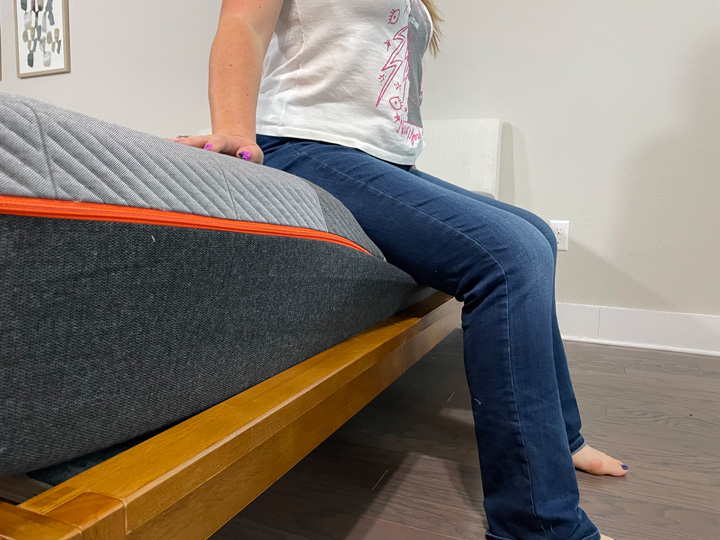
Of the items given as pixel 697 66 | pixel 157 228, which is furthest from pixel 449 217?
pixel 697 66

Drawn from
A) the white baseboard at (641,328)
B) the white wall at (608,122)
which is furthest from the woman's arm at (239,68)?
the white baseboard at (641,328)

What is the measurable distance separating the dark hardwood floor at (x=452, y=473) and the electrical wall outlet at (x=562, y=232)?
23.5 inches

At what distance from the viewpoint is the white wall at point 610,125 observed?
169 cm

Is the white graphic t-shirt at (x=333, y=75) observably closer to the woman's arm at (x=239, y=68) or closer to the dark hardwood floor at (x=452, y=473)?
the woman's arm at (x=239, y=68)

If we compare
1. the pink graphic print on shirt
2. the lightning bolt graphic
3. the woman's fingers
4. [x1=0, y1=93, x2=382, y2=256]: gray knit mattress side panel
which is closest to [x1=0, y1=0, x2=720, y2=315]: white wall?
the pink graphic print on shirt

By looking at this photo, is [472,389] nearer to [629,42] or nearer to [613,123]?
[613,123]

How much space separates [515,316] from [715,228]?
1.44m

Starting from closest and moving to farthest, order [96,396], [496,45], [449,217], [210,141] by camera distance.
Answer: [96,396] < [210,141] < [449,217] < [496,45]

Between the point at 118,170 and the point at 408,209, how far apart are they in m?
0.42

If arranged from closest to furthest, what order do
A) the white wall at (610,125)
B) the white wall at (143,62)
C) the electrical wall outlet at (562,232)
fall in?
1. the white wall at (610,125)
2. the electrical wall outlet at (562,232)
3. the white wall at (143,62)

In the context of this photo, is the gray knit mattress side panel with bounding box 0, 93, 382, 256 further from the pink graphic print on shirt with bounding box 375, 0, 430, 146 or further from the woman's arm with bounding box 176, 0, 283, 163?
the pink graphic print on shirt with bounding box 375, 0, 430, 146

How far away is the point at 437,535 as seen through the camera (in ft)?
2.30

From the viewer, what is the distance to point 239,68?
→ 2.24 ft

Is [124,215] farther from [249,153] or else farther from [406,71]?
[406,71]
